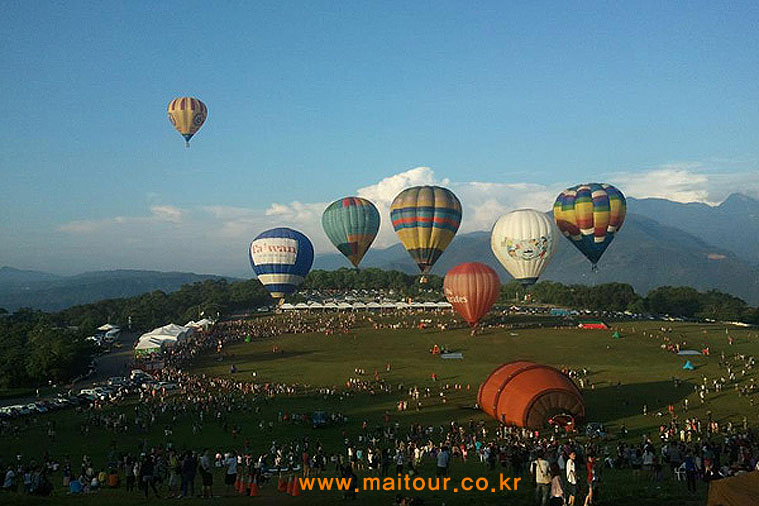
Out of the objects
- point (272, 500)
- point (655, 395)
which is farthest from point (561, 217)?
point (272, 500)

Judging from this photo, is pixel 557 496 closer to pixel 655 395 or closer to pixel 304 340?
→ pixel 655 395

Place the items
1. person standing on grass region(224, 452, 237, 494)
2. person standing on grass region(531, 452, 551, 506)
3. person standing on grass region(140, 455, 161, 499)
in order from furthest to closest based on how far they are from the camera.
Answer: person standing on grass region(224, 452, 237, 494), person standing on grass region(140, 455, 161, 499), person standing on grass region(531, 452, 551, 506)

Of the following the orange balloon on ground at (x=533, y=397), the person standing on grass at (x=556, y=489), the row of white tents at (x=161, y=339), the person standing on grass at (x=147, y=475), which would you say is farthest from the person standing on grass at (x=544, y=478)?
the row of white tents at (x=161, y=339)

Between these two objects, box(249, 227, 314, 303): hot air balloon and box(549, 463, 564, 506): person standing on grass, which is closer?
box(549, 463, 564, 506): person standing on grass

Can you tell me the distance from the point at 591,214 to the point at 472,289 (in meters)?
20.1

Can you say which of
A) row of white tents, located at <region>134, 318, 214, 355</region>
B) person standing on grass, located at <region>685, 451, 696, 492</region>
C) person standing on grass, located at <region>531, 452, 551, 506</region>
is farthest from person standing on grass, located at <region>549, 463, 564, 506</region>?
row of white tents, located at <region>134, 318, 214, 355</region>

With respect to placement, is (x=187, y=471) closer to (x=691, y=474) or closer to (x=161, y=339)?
(x=691, y=474)

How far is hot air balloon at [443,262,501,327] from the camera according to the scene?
67625 millimetres

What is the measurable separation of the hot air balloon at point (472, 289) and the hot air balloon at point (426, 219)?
364 inches

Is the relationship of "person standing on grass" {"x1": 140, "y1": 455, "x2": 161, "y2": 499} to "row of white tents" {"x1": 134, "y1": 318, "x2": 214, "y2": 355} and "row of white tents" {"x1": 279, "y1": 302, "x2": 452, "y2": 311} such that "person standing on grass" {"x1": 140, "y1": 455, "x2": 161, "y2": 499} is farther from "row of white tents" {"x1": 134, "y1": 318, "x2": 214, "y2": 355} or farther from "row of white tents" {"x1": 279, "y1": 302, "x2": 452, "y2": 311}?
"row of white tents" {"x1": 279, "y1": 302, "x2": 452, "y2": 311}

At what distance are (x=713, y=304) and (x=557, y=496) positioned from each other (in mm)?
119957

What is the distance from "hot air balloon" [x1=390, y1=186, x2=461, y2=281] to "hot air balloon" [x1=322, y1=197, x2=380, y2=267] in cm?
680

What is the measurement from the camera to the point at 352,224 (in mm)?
85812

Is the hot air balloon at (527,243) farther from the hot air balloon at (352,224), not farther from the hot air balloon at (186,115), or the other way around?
the hot air balloon at (186,115)
